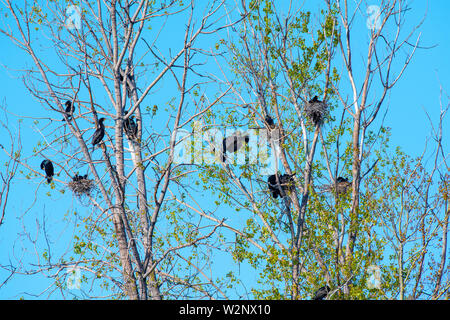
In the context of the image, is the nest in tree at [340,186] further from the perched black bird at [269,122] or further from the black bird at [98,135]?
the black bird at [98,135]

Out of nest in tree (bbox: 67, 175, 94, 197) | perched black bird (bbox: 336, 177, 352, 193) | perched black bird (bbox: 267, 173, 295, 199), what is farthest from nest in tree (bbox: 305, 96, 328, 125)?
nest in tree (bbox: 67, 175, 94, 197)

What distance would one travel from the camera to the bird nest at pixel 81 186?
13.2 meters

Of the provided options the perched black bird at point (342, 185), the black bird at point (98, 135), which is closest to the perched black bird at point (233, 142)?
the perched black bird at point (342, 185)

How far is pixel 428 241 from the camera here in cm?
1368

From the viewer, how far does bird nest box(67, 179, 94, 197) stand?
13.2 m

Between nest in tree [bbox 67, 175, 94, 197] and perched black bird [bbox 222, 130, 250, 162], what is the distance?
9.66ft

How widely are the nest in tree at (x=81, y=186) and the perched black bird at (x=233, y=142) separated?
9.66ft

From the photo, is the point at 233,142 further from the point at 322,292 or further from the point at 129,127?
the point at 322,292

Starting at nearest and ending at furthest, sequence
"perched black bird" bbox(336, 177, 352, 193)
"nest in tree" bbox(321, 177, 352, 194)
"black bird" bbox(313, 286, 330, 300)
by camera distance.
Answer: "black bird" bbox(313, 286, 330, 300), "nest in tree" bbox(321, 177, 352, 194), "perched black bird" bbox(336, 177, 352, 193)

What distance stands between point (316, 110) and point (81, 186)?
16.6 feet

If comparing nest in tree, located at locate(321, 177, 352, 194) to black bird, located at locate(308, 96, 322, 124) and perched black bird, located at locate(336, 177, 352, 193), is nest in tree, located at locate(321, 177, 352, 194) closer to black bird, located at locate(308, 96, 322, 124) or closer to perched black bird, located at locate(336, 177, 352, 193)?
Result: perched black bird, located at locate(336, 177, 352, 193)

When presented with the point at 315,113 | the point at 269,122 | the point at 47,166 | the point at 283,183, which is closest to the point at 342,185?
the point at 283,183
